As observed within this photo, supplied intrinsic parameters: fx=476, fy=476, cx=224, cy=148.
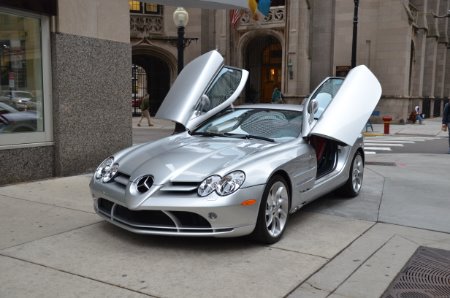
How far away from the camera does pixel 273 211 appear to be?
4781mm

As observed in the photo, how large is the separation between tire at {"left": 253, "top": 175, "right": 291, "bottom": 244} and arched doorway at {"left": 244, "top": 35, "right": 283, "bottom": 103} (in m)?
24.9

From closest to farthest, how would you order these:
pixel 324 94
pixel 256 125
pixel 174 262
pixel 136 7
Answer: pixel 174 262
pixel 256 125
pixel 324 94
pixel 136 7

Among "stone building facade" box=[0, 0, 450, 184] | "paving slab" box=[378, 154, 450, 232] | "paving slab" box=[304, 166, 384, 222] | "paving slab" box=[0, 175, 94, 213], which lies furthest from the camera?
"stone building facade" box=[0, 0, 450, 184]

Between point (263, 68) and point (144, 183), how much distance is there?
26429 millimetres

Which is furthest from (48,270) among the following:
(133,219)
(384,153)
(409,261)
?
(384,153)

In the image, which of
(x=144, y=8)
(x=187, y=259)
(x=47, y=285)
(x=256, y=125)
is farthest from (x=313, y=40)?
(x=47, y=285)

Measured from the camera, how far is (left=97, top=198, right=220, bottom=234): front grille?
4.36 metres

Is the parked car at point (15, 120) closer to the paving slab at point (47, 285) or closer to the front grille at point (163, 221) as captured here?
the front grille at point (163, 221)

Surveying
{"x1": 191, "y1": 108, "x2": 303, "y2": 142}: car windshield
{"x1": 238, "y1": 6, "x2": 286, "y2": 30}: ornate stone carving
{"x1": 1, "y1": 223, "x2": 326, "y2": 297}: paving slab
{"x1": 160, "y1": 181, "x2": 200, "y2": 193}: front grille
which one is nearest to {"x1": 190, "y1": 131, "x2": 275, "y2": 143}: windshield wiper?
{"x1": 191, "y1": 108, "x2": 303, "y2": 142}: car windshield

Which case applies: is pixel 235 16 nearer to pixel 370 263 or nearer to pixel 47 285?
pixel 370 263

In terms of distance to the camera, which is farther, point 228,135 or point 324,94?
point 324,94

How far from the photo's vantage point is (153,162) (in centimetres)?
484

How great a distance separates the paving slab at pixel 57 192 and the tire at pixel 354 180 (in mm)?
3562

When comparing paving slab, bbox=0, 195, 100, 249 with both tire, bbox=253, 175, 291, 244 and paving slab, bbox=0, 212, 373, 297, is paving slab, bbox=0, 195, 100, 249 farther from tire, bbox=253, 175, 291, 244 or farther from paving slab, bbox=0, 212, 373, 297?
tire, bbox=253, 175, 291, 244
